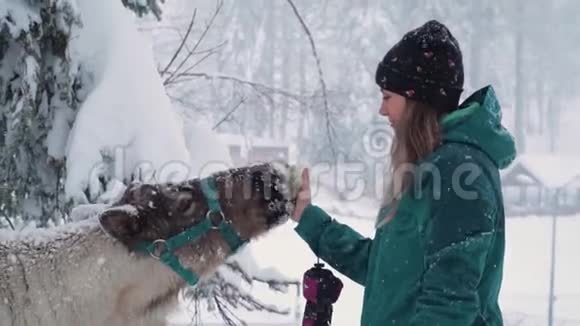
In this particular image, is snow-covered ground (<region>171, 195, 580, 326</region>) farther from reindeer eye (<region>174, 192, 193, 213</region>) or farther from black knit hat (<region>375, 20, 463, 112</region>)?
black knit hat (<region>375, 20, 463, 112</region>)

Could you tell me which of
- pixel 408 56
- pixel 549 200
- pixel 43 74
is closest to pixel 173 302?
pixel 408 56

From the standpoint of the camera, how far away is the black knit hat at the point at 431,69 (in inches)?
85.9

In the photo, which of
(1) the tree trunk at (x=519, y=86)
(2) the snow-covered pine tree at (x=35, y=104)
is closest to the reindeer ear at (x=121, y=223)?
(2) the snow-covered pine tree at (x=35, y=104)

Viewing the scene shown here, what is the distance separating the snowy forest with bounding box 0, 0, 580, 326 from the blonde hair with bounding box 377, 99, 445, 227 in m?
0.61

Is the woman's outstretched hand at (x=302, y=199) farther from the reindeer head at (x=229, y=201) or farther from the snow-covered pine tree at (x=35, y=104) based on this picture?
the snow-covered pine tree at (x=35, y=104)

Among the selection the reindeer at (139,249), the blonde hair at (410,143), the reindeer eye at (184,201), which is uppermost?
the blonde hair at (410,143)

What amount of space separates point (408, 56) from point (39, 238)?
147 cm

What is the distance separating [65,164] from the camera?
15.1ft

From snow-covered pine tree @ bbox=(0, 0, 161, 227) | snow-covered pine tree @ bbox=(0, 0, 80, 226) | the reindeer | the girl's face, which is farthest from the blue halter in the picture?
snow-covered pine tree @ bbox=(0, 0, 80, 226)

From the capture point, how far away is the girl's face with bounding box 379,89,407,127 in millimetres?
2256

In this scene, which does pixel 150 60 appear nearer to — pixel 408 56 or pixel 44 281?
pixel 44 281

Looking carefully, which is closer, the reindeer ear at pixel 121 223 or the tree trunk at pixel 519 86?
the reindeer ear at pixel 121 223

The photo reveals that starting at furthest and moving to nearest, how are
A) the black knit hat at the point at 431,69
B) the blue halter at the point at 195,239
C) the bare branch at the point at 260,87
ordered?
the bare branch at the point at 260,87, the blue halter at the point at 195,239, the black knit hat at the point at 431,69

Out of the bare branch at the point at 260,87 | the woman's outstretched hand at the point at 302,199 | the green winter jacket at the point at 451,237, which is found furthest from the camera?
the bare branch at the point at 260,87
